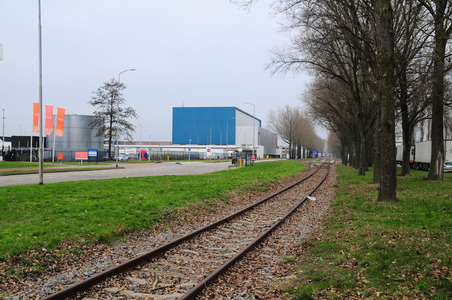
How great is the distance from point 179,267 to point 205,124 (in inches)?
4579

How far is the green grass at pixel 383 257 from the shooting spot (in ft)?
17.5

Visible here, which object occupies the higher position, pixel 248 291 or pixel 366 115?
pixel 366 115

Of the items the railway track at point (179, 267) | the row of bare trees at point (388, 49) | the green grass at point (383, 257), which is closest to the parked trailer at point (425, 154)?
the row of bare trees at point (388, 49)

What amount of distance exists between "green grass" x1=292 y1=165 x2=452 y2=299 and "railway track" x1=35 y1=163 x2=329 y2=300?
1561 millimetres

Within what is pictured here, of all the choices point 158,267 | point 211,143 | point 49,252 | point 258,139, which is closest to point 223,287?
point 158,267

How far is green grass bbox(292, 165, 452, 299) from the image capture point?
5.32 meters

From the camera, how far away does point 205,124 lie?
122375 mm

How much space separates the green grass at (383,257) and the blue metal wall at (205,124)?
111 m

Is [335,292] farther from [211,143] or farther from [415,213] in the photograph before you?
[211,143]

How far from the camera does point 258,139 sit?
5236 inches

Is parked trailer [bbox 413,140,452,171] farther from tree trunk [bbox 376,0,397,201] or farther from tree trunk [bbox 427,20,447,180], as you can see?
tree trunk [bbox 376,0,397,201]

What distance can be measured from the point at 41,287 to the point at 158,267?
2014 mm

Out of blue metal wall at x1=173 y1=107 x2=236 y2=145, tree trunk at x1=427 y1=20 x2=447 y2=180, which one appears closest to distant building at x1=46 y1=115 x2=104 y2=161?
tree trunk at x1=427 y1=20 x2=447 y2=180

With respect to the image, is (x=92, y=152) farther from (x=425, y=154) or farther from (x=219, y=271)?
(x=219, y=271)
